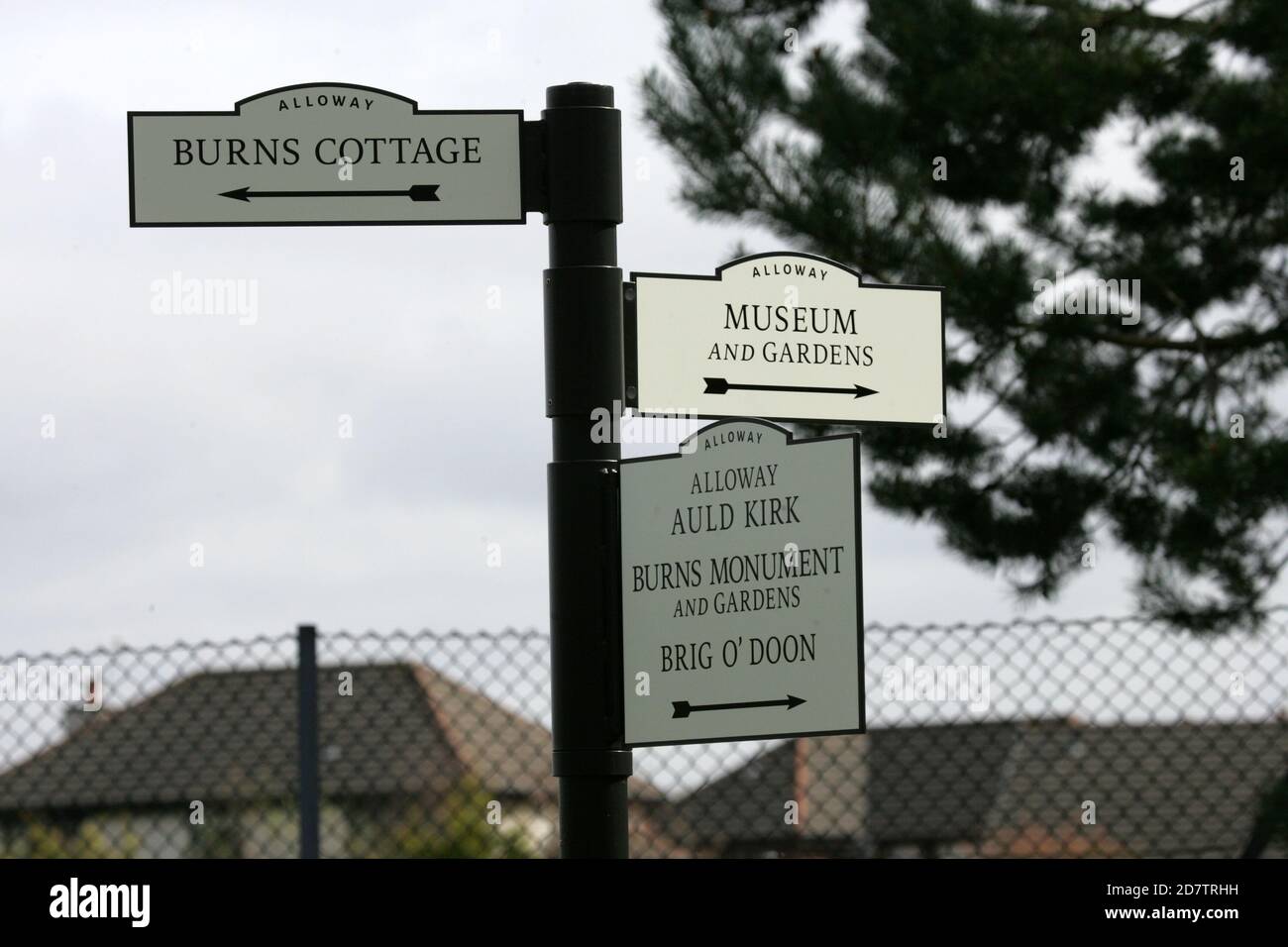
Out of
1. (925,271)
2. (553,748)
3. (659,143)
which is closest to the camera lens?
(553,748)

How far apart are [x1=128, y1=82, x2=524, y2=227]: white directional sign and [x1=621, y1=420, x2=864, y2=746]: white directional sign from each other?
1.76 feet

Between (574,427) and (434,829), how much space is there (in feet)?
7.38

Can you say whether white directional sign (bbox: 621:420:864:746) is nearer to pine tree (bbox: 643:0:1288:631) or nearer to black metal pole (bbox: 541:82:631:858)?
black metal pole (bbox: 541:82:631:858)

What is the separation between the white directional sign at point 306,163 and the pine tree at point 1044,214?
5278 mm

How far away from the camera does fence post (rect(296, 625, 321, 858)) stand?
140 inches

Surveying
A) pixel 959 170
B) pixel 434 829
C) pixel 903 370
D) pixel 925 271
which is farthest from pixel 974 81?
pixel 903 370

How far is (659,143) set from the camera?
329 inches

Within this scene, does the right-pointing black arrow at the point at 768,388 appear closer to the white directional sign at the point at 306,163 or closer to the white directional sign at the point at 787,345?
the white directional sign at the point at 787,345

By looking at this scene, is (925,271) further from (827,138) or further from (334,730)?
(334,730)
